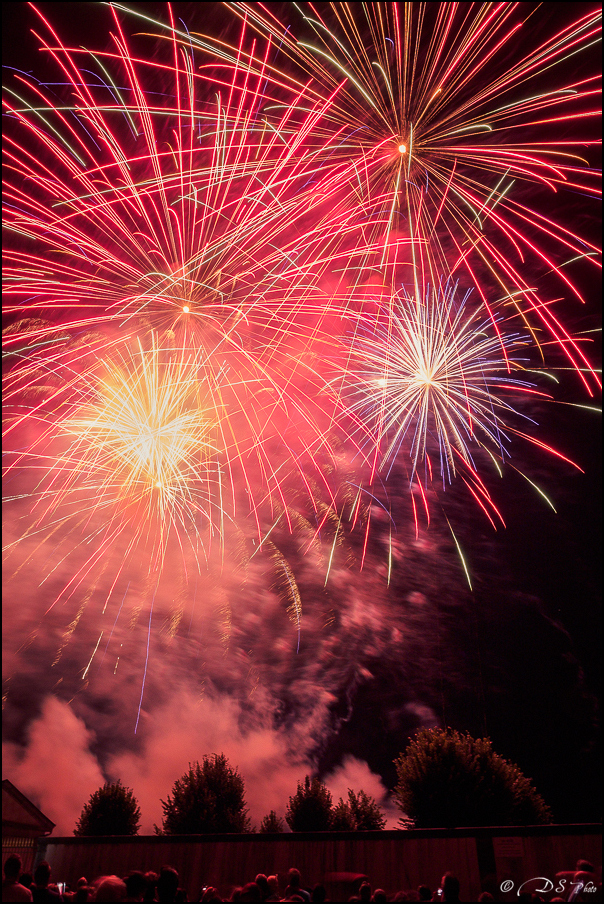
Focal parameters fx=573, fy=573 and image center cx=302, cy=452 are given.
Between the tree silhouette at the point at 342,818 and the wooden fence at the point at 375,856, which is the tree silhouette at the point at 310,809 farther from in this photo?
the wooden fence at the point at 375,856

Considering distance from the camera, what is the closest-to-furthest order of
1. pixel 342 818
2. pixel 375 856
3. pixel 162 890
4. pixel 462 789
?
pixel 162 890 < pixel 375 856 < pixel 462 789 < pixel 342 818

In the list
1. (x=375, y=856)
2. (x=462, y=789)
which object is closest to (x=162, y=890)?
(x=375, y=856)

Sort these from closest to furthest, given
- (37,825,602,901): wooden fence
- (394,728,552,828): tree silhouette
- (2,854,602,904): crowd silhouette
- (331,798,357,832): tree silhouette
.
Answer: (2,854,602,904): crowd silhouette → (37,825,602,901): wooden fence → (394,728,552,828): tree silhouette → (331,798,357,832): tree silhouette

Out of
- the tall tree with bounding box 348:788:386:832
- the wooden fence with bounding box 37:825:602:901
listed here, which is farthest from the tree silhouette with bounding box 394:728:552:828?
the wooden fence with bounding box 37:825:602:901

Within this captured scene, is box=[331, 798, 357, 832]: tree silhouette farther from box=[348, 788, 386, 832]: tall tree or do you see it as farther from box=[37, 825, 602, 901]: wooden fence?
box=[37, 825, 602, 901]: wooden fence

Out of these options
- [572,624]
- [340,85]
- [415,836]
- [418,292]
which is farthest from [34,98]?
[572,624]

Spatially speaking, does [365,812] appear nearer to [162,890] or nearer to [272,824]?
[272,824]
